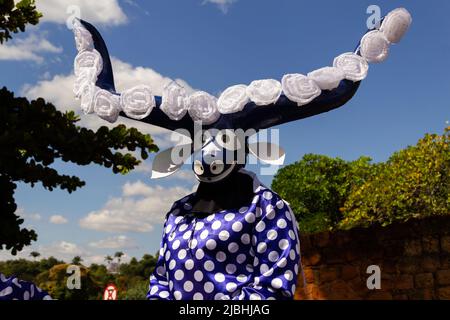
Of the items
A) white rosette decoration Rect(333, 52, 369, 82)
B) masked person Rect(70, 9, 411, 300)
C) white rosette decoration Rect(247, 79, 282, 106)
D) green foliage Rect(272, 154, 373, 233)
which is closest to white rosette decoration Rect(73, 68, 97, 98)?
masked person Rect(70, 9, 411, 300)

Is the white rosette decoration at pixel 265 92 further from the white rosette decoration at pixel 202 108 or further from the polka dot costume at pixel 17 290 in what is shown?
the polka dot costume at pixel 17 290

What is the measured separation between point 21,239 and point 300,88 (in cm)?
449

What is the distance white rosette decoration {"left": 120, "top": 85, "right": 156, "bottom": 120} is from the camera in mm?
2586

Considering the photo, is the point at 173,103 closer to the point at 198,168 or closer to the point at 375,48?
the point at 198,168

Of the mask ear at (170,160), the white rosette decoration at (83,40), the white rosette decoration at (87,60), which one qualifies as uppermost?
the white rosette decoration at (83,40)

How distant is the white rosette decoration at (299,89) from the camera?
2.57m

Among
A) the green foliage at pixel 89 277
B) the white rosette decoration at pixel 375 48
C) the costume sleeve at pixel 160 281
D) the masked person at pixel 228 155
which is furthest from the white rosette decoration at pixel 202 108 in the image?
the green foliage at pixel 89 277

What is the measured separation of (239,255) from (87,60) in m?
1.18

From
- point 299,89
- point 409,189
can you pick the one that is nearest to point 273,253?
point 299,89

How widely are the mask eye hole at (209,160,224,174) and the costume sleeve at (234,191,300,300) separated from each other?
0.73 feet

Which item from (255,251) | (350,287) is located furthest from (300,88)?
(350,287)

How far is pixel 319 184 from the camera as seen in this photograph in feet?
38.9

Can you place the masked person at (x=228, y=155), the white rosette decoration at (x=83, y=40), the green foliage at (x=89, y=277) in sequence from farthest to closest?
the green foliage at (x=89, y=277) < the white rosette decoration at (x=83, y=40) < the masked person at (x=228, y=155)

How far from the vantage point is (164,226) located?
2803 millimetres
